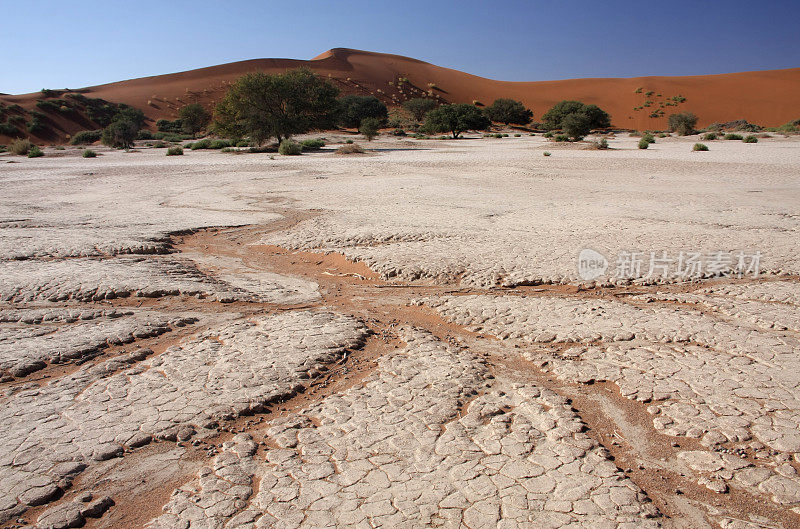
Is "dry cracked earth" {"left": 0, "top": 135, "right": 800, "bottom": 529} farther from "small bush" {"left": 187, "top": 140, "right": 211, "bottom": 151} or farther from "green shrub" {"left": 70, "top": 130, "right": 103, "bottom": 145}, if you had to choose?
"green shrub" {"left": 70, "top": 130, "right": 103, "bottom": 145}

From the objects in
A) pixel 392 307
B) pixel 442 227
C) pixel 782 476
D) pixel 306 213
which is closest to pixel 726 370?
pixel 782 476

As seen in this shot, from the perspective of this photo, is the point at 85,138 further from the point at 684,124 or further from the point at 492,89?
the point at 492,89

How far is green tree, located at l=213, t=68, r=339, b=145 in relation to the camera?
2655cm

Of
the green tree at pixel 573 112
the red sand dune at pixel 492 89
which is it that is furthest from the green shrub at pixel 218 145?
the red sand dune at pixel 492 89

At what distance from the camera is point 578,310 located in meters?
4.53

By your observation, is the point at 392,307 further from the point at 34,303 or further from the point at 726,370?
the point at 34,303

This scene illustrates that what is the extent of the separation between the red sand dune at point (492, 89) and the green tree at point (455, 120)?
848 inches

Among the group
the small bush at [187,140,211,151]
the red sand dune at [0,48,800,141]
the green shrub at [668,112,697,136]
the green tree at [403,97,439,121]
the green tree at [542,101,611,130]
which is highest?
the red sand dune at [0,48,800,141]

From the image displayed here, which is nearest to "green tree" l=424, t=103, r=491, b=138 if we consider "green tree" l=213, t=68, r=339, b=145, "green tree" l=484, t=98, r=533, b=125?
"green tree" l=213, t=68, r=339, b=145

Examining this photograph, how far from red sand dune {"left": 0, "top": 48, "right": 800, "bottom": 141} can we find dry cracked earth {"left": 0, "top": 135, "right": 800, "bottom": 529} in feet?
155

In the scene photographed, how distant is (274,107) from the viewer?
2777 centimetres

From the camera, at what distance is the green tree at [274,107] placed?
87.1ft

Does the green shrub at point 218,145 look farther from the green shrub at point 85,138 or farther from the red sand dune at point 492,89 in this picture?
the red sand dune at point 492,89

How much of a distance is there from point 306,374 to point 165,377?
91 centimetres
